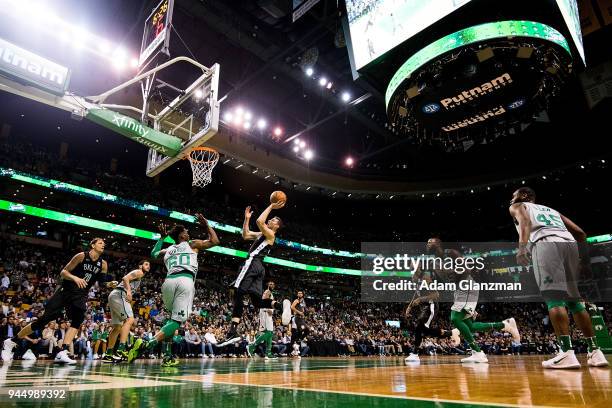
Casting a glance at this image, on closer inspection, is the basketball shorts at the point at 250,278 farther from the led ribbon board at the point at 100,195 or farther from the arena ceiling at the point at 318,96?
the led ribbon board at the point at 100,195

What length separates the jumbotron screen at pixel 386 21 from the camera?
788 cm

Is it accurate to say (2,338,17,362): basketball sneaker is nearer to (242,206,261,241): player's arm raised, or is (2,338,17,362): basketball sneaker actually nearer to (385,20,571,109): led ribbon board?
(242,206,261,241): player's arm raised

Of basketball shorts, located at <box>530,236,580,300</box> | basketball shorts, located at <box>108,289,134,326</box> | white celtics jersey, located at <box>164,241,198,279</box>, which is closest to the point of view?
basketball shorts, located at <box>530,236,580,300</box>

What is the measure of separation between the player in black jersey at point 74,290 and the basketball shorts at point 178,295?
5.10ft

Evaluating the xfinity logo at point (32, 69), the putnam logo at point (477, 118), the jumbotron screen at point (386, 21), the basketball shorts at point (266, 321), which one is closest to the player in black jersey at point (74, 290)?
the xfinity logo at point (32, 69)

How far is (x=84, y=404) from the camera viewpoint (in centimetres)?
162

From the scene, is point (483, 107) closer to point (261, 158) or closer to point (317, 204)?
point (261, 158)

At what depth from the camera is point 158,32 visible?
799cm

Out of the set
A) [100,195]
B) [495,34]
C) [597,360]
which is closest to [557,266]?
[597,360]

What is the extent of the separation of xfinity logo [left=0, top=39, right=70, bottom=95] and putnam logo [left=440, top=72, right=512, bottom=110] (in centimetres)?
830

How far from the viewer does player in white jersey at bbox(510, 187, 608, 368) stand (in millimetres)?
3531

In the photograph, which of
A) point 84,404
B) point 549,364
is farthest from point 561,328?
Result: point 84,404

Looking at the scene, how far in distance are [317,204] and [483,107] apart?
24.3 m

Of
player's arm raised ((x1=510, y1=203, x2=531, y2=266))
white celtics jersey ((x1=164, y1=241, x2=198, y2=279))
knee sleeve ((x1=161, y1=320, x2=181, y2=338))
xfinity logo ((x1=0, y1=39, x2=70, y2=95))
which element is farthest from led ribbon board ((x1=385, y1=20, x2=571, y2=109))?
knee sleeve ((x1=161, y1=320, x2=181, y2=338))
